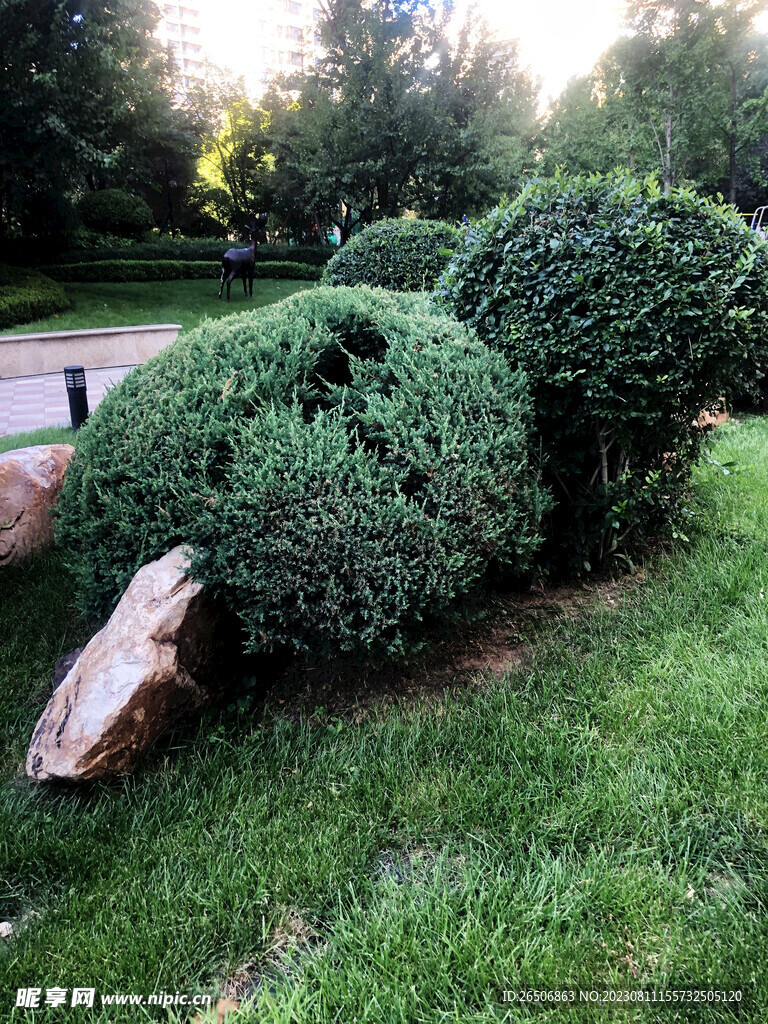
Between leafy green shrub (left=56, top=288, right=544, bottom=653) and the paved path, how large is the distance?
4.57m

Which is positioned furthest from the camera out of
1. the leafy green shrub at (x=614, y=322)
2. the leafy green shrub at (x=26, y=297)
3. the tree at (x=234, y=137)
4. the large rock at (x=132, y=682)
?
the tree at (x=234, y=137)

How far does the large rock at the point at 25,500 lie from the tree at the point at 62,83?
40.2 feet

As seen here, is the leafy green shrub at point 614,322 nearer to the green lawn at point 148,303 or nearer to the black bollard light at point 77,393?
the black bollard light at point 77,393

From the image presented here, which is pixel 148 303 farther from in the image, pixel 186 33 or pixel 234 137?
pixel 186 33

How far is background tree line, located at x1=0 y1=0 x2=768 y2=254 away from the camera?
45.4 ft

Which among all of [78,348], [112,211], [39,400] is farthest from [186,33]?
[39,400]

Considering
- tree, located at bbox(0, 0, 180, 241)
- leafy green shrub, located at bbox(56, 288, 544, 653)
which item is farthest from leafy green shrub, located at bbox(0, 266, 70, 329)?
leafy green shrub, located at bbox(56, 288, 544, 653)

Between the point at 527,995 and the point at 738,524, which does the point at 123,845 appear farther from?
the point at 738,524

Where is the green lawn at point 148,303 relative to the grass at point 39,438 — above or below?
above

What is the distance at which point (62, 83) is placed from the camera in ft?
44.0

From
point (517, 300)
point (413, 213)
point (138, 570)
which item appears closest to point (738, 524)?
point (517, 300)

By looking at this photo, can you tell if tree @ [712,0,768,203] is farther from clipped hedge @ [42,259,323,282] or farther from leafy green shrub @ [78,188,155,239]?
leafy green shrub @ [78,188,155,239]

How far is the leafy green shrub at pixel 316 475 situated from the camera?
8.00 ft

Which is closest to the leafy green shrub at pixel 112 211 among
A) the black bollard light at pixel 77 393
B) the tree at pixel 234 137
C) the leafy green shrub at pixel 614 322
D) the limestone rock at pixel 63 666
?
the tree at pixel 234 137
